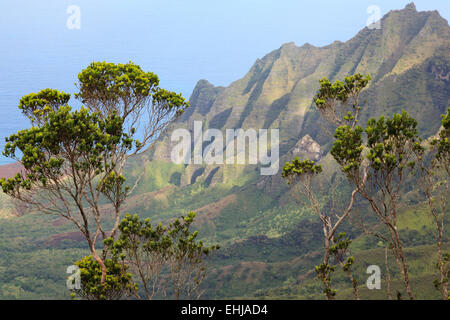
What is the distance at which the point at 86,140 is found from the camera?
76.4 feet

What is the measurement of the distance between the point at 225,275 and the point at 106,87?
165 m

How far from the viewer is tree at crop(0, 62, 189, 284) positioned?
22.3 metres

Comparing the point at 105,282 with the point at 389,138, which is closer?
the point at 105,282

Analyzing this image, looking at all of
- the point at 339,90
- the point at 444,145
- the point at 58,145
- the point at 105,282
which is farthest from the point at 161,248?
the point at 444,145

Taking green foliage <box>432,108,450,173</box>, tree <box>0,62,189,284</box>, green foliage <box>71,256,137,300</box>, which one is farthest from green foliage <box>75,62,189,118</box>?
green foliage <box>432,108,450,173</box>

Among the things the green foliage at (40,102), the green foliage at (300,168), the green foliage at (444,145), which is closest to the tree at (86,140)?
the green foliage at (40,102)

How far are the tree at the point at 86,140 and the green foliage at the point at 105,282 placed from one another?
0.38 m

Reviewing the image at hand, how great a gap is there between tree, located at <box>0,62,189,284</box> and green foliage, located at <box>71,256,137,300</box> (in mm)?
379

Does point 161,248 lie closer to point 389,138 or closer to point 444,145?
point 389,138

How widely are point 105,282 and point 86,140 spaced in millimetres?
8241

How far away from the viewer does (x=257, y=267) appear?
615 feet

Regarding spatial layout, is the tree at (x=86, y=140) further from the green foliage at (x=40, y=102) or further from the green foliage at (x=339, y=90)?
the green foliage at (x=339, y=90)
